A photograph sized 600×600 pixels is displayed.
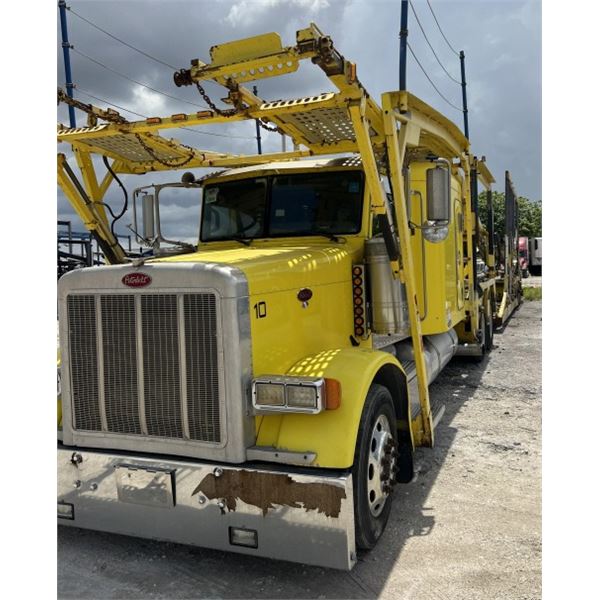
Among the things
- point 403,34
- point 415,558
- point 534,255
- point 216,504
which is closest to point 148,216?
point 216,504

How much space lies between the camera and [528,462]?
498 centimetres

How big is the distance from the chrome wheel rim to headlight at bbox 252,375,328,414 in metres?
0.58

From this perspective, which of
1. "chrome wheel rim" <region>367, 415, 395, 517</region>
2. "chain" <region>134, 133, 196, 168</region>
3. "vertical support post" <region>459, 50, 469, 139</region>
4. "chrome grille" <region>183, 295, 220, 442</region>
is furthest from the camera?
"vertical support post" <region>459, 50, 469, 139</region>

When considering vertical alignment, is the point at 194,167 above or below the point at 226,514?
above

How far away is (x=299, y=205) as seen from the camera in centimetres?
475

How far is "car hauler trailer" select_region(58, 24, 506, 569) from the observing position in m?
3.11

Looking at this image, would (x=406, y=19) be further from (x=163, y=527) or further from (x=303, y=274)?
(x=163, y=527)

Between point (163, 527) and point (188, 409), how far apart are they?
68 centimetres


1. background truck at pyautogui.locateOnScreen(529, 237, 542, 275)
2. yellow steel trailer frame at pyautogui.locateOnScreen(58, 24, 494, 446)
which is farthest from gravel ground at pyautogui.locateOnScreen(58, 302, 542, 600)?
background truck at pyautogui.locateOnScreen(529, 237, 542, 275)

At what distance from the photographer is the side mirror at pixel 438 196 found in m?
4.24

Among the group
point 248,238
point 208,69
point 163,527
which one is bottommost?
point 163,527

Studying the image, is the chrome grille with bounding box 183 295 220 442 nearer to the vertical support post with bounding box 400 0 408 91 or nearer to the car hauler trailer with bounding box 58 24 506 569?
the car hauler trailer with bounding box 58 24 506 569

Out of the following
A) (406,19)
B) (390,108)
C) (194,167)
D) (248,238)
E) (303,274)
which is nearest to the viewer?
(303,274)

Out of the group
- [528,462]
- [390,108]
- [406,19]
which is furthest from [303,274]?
[406,19]
